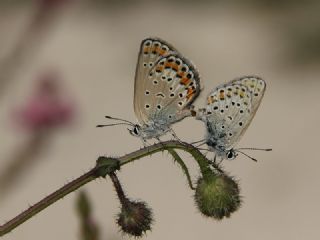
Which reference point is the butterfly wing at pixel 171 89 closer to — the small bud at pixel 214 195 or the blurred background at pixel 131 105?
the small bud at pixel 214 195

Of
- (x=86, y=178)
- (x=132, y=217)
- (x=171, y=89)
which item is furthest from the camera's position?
(x=171, y=89)

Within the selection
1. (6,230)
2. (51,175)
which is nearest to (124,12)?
(51,175)

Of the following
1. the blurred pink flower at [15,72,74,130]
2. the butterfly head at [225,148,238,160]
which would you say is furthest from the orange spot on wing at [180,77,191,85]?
the blurred pink flower at [15,72,74,130]

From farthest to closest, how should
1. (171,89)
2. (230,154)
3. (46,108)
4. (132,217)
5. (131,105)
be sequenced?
(131,105)
(46,108)
(171,89)
(230,154)
(132,217)

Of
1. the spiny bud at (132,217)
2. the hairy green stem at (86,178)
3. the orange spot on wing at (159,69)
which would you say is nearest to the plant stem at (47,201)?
the hairy green stem at (86,178)

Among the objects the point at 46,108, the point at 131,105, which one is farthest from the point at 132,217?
the point at 131,105

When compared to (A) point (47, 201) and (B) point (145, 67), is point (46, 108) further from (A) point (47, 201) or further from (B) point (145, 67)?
(A) point (47, 201)
